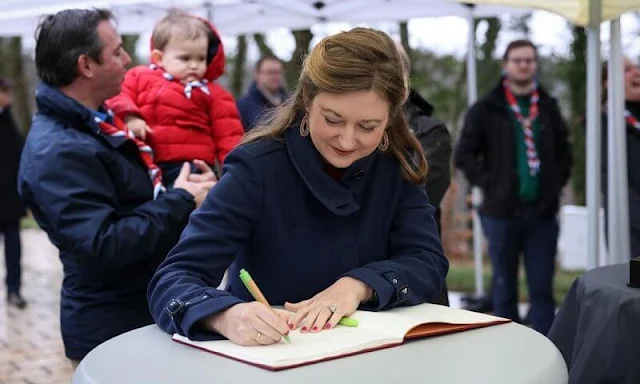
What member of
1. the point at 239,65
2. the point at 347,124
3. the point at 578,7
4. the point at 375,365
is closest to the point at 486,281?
the point at 578,7

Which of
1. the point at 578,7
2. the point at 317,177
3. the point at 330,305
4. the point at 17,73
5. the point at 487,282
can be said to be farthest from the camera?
the point at 17,73

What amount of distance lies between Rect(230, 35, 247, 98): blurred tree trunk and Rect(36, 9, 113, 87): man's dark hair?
1266 centimetres

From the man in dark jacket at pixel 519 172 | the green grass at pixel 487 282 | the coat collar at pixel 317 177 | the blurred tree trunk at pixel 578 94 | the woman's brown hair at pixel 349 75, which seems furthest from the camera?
the blurred tree trunk at pixel 578 94

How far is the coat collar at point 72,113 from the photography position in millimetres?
2646

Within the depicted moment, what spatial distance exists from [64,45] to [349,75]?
1225mm

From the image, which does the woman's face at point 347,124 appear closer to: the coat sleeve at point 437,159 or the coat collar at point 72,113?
the coat collar at point 72,113

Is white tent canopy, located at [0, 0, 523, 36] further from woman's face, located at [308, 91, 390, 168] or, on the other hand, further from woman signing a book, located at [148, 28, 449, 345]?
woman's face, located at [308, 91, 390, 168]

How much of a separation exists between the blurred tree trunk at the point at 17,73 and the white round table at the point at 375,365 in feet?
54.2

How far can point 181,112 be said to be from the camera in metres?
3.33

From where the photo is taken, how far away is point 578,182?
12.5 metres

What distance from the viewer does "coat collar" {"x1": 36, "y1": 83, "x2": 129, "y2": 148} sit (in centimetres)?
265

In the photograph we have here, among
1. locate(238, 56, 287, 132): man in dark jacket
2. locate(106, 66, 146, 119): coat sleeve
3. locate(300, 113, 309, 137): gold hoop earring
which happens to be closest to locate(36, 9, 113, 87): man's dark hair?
locate(106, 66, 146, 119): coat sleeve

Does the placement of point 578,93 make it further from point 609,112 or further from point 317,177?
point 317,177

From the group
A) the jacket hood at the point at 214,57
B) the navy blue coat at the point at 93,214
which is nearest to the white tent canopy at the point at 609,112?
the jacket hood at the point at 214,57
